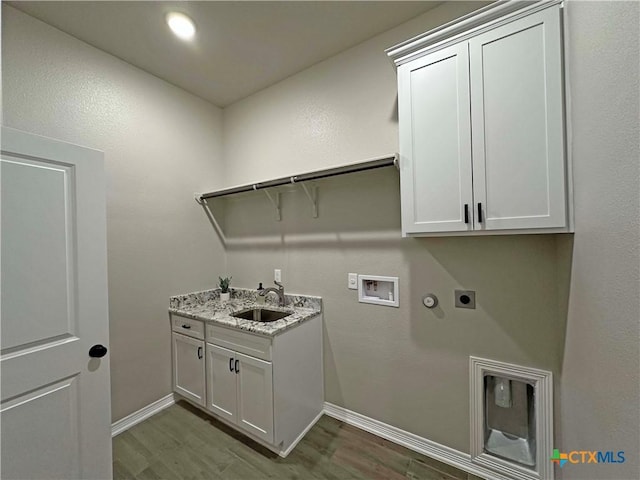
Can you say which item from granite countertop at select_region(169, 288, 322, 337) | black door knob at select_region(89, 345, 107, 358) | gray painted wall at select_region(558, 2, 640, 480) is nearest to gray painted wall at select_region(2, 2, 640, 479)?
gray painted wall at select_region(558, 2, 640, 480)

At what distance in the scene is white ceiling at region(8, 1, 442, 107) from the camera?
1616mm

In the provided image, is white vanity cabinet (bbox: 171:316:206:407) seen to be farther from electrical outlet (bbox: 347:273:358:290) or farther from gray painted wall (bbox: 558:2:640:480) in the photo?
gray painted wall (bbox: 558:2:640:480)

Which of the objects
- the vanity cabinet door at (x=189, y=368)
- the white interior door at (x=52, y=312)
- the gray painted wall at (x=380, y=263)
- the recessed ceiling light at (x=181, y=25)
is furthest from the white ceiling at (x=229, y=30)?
the vanity cabinet door at (x=189, y=368)

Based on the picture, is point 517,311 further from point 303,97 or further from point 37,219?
point 37,219

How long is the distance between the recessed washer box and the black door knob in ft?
5.30

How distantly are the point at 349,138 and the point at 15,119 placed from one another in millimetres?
2190

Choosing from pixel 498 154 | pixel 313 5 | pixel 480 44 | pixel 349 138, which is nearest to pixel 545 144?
pixel 498 154

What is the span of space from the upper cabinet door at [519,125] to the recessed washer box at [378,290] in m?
0.75

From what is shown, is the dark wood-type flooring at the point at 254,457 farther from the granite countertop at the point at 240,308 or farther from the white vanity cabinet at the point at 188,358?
the granite countertop at the point at 240,308

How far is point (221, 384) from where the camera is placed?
6.31 feet

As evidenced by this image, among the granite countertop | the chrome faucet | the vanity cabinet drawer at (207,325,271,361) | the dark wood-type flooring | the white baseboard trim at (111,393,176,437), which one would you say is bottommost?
the dark wood-type flooring

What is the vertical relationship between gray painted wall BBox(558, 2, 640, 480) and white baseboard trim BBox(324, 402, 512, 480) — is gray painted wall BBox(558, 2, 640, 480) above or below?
above

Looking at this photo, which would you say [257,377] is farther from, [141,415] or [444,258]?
[444,258]

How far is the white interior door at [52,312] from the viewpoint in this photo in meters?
1.12
